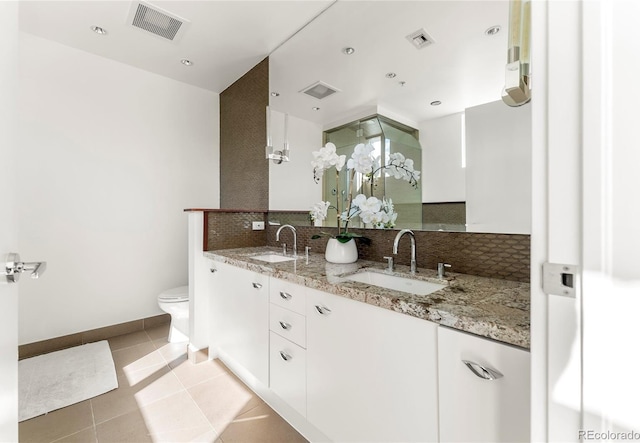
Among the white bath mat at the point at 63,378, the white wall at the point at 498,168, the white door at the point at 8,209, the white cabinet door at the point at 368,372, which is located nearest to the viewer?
the white door at the point at 8,209

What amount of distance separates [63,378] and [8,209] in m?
1.90

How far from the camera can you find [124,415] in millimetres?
1539

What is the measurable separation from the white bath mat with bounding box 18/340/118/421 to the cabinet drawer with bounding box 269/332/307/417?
1168 millimetres

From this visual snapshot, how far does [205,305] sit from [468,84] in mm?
2262

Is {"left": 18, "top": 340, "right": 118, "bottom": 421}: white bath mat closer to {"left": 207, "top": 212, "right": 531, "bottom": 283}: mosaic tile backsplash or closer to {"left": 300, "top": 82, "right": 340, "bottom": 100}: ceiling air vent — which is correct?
{"left": 207, "top": 212, "right": 531, "bottom": 283}: mosaic tile backsplash

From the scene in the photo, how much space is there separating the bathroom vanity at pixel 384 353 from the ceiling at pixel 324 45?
99 cm

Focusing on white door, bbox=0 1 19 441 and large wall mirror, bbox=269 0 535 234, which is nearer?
white door, bbox=0 1 19 441

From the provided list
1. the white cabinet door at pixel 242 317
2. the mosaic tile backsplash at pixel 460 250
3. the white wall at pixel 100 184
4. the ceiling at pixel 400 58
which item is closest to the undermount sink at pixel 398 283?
the mosaic tile backsplash at pixel 460 250

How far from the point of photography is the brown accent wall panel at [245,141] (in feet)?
8.31

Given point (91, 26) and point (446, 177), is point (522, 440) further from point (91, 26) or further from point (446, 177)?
point (91, 26)

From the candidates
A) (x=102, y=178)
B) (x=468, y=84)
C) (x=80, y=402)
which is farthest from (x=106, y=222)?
(x=468, y=84)

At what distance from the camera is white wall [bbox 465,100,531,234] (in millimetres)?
1137

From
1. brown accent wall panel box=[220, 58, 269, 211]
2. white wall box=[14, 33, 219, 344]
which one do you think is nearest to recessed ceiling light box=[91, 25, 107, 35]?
white wall box=[14, 33, 219, 344]

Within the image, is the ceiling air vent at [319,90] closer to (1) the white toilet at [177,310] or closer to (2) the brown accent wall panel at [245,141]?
(2) the brown accent wall panel at [245,141]
